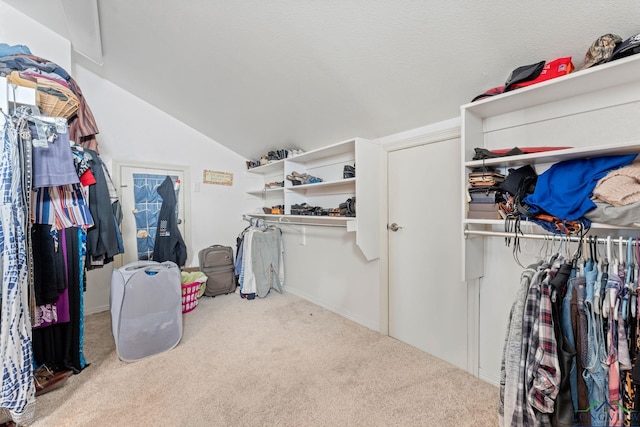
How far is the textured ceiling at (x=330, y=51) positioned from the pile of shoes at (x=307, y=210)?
703 millimetres

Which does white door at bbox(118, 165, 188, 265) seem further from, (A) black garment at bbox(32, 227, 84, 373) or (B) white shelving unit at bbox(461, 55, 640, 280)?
(B) white shelving unit at bbox(461, 55, 640, 280)

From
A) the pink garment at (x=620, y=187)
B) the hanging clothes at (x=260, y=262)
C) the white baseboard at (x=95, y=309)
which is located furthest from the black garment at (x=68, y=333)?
the pink garment at (x=620, y=187)

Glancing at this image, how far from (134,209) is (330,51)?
9.60 ft

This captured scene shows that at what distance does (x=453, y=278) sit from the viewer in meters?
2.04

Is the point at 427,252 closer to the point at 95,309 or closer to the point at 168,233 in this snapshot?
the point at 168,233

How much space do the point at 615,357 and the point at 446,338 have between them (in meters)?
1.25

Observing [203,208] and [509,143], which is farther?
[203,208]

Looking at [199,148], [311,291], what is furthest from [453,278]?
[199,148]

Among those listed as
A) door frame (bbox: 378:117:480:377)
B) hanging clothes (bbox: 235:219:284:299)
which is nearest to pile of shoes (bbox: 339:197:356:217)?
door frame (bbox: 378:117:480:377)

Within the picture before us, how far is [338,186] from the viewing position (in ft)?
9.39

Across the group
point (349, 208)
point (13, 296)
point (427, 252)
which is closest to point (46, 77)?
point (13, 296)

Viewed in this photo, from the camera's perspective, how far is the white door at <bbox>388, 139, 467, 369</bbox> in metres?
2.02

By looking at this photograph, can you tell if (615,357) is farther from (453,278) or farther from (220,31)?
(220,31)

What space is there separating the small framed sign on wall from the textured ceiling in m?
0.99
